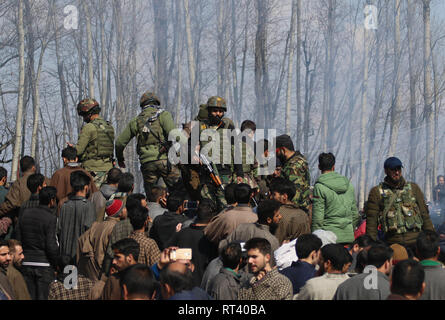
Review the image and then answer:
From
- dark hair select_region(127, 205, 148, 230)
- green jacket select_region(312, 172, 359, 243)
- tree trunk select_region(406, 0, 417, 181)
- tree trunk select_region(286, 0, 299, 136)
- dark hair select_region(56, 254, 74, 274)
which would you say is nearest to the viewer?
dark hair select_region(56, 254, 74, 274)

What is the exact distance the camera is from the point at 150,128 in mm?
10164

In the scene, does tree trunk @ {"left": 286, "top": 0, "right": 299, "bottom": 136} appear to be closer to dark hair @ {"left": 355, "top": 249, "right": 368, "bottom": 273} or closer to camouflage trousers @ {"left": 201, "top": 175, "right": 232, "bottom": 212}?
camouflage trousers @ {"left": 201, "top": 175, "right": 232, "bottom": 212}

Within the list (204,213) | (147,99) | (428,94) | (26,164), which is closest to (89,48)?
(428,94)

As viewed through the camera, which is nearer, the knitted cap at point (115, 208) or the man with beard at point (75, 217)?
the knitted cap at point (115, 208)

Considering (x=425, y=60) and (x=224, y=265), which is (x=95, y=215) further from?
(x=425, y=60)

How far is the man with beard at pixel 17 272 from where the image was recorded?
6.96 metres

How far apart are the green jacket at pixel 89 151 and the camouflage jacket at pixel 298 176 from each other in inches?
120

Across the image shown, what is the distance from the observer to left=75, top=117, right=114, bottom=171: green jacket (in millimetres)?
10164

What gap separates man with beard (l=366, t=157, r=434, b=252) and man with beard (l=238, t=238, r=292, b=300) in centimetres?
207

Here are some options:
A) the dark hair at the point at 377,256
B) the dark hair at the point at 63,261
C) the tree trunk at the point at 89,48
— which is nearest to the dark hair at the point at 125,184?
the dark hair at the point at 63,261

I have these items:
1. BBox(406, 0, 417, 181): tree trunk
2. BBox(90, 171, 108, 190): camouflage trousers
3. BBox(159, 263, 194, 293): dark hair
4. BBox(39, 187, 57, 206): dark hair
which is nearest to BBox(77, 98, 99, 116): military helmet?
BBox(90, 171, 108, 190): camouflage trousers

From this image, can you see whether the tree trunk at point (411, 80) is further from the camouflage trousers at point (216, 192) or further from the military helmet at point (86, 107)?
the camouflage trousers at point (216, 192)

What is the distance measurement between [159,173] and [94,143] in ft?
3.43
